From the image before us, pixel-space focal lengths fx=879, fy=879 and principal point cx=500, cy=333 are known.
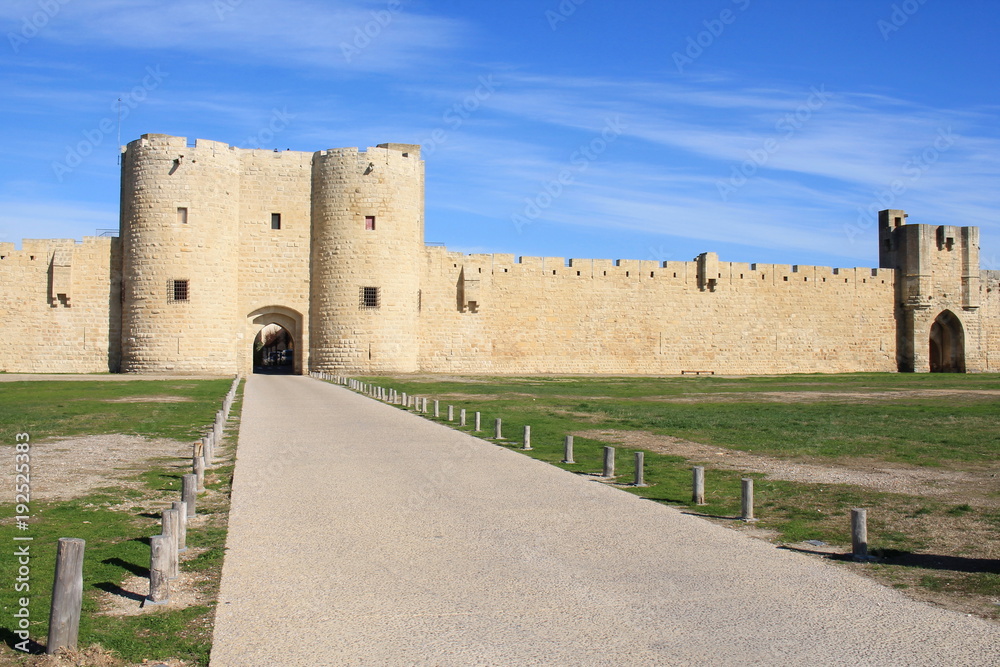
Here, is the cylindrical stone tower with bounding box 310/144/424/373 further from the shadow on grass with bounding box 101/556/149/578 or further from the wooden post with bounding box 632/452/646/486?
the shadow on grass with bounding box 101/556/149/578

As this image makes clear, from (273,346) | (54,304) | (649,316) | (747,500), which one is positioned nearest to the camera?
(747,500)

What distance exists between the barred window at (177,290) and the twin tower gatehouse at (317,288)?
0.16ft

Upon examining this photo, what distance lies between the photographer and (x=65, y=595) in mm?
4363

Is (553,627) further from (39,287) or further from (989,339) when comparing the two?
(989,339)

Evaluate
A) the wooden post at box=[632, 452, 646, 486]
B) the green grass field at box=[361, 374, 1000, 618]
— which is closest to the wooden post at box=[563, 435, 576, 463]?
the green grass field at box=[361, 374, 1000, 618]

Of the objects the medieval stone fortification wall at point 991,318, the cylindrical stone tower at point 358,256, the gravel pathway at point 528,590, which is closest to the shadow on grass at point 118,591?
the gravel pathway at point 528,590

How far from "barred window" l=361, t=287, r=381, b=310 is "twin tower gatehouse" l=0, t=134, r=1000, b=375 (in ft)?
0.28

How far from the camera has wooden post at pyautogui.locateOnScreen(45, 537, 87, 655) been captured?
4.33m

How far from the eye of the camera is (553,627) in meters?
4.67

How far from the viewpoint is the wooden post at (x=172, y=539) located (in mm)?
5484

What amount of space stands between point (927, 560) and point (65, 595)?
18.0 feet

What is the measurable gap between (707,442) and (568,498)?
208 inches

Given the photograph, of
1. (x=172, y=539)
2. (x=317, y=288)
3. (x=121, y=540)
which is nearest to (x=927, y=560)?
(x=172, y=539)

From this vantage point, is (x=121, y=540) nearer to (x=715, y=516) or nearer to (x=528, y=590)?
(x=528, y=590)
